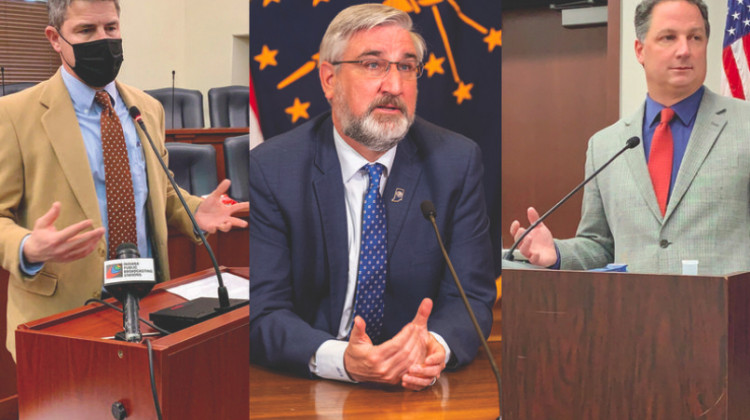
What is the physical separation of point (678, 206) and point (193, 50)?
607 centimetres

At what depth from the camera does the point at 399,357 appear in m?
1.14

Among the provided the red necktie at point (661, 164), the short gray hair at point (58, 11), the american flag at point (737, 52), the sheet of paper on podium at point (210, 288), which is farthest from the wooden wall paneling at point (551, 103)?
the short gray hair at point (58, 11)

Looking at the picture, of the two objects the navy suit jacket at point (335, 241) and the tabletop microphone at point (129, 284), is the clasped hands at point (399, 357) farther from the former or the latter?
the tabletop microphone at point (129, 284)

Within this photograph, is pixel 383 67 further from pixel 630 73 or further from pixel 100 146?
pixel 630 73

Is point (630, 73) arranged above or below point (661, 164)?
above

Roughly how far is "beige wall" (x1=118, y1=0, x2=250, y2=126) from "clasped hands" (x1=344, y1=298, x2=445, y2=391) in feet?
18.9

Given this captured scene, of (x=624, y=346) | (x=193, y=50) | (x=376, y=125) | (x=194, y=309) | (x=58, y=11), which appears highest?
(x=193, y=50)

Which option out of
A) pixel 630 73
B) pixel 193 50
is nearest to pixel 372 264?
pixel 630 73

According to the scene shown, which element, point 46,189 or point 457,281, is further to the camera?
point 46,189

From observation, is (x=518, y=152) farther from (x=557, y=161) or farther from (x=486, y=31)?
(x=486, y=31)

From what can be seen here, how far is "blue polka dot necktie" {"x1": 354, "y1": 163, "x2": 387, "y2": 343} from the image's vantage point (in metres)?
1.19

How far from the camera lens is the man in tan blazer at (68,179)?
1.80 meters

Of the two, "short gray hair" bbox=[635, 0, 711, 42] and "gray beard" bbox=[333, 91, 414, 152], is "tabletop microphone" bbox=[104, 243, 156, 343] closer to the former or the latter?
"gray beard" bbox=[333, 91, 414, 152]

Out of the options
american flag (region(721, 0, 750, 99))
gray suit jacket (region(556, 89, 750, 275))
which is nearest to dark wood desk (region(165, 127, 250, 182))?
gray suit jacket (region(556, 89, 750, 275))
